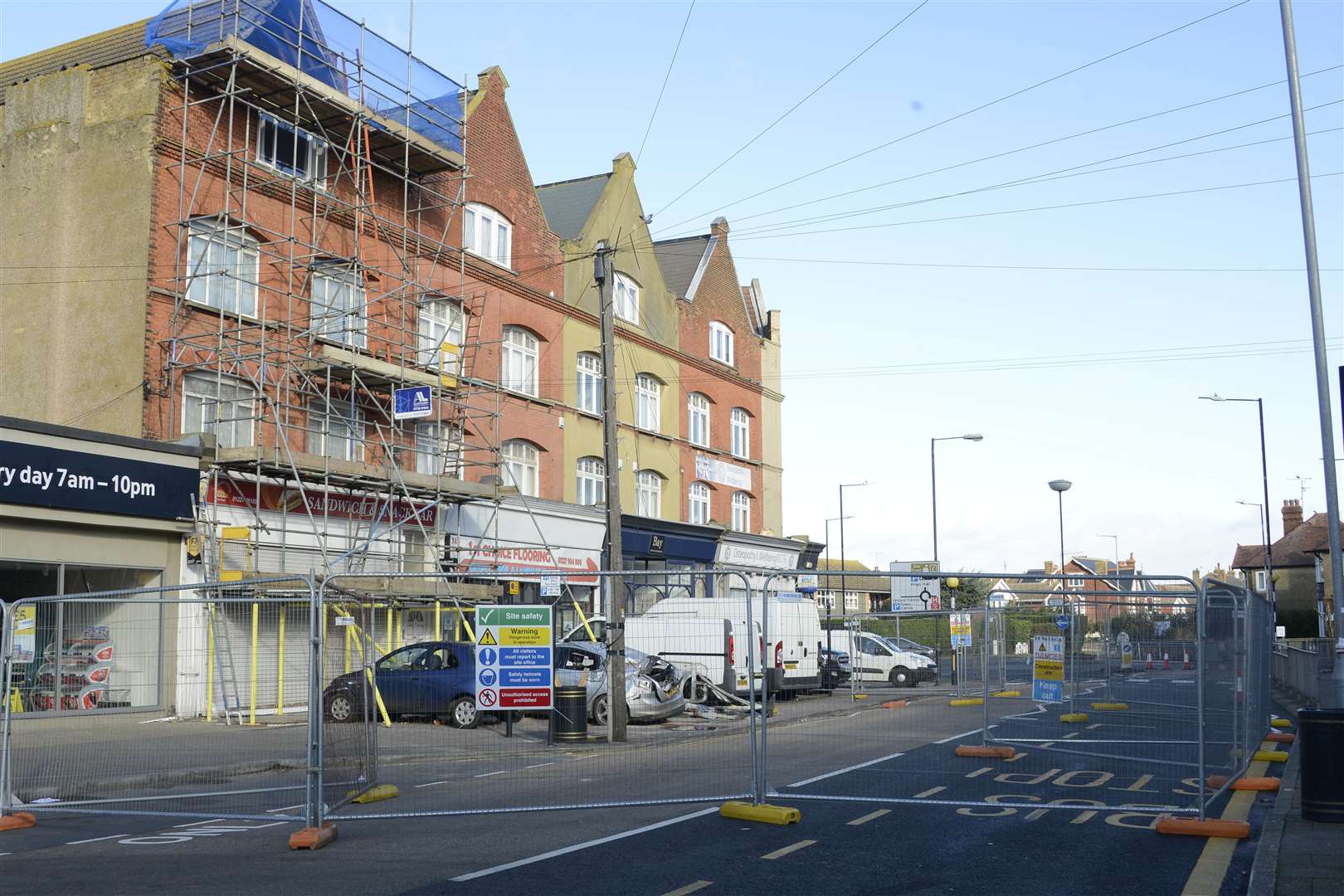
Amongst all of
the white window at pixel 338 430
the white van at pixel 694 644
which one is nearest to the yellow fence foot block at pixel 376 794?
the white van at pixel 694 644

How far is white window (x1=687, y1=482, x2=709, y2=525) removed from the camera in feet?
134

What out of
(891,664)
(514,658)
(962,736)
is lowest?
(962,736)

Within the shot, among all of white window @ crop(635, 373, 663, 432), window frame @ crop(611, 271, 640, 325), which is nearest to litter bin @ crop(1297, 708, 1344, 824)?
window frame @ crop(611, 271, 640, 325)

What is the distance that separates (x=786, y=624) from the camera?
28.0 metres

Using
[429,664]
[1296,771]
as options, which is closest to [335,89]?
[429,664]

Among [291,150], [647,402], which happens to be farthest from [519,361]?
Answer: [291,150]

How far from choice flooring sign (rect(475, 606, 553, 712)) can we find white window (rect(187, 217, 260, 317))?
14347 mm

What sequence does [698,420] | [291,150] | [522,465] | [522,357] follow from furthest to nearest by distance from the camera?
[698,420] < [522,357] < [522,465] < [291,150]

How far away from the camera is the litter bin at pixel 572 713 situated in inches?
590

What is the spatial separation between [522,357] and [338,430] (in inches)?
296

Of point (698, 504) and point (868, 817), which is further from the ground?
point (698, 504)

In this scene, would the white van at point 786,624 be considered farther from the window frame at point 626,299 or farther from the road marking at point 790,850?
the road marking at point 790,850

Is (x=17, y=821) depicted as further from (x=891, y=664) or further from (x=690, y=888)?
(x=891, y=664)

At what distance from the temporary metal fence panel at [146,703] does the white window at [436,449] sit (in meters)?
15.5
